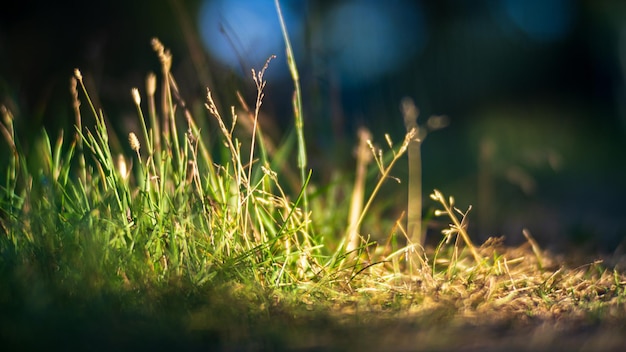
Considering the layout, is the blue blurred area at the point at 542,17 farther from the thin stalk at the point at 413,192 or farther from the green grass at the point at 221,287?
the green grass at the point at 221,287

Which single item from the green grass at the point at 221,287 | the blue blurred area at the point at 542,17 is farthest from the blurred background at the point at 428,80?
the green grass at the point at 221,287

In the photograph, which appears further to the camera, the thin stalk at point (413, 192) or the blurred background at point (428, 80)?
the blurred background at point (428, 80)

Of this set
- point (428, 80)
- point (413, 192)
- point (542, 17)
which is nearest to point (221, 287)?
point (413, 192)

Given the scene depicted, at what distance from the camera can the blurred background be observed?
2.79m

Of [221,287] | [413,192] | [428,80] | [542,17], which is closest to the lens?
[221,287]

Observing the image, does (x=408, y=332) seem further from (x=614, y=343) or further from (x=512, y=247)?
(x=512, y=247)

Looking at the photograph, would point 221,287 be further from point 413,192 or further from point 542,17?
point 542,17

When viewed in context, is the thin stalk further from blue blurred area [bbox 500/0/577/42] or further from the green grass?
blue blurred area [bbox 500/0/577/42]

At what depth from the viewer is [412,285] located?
1.64 meters

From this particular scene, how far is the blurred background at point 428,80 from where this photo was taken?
110 inches

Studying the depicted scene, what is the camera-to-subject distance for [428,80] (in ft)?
15.8

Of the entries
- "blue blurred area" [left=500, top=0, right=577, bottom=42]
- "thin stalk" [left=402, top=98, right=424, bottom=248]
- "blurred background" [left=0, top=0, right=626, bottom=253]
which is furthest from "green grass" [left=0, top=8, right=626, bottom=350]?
"blue blurred area" [left=500, top=0, right=577, bottom=42]

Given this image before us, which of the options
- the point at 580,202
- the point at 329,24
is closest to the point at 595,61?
the point at 329,24

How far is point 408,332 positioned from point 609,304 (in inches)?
21.7
